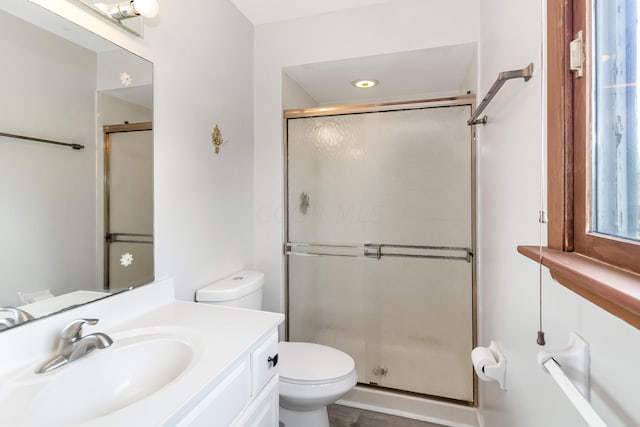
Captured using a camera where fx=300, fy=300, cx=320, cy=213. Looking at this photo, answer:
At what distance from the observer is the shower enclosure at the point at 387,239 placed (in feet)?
6.22

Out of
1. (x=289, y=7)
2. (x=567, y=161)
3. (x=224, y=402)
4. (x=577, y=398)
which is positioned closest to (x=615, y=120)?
(x=567, y=161)

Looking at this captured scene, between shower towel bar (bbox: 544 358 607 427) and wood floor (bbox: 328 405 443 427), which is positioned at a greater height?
shower towel bar (bbox: 544 358 607 427)

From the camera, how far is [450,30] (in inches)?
68.2

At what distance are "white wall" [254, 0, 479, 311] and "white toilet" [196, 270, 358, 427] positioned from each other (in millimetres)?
436

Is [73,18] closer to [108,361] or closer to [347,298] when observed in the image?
[108,361]

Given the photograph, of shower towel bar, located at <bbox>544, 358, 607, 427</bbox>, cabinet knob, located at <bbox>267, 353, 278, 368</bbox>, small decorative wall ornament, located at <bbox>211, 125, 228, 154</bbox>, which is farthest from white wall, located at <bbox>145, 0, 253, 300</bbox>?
shower towel bar, located at <bbox>544, 358, 607, 427</bbox>

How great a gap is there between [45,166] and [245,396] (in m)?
0.95

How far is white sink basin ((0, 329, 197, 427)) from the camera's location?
71 centimetres

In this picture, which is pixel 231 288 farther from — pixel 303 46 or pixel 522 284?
pixel 303 46

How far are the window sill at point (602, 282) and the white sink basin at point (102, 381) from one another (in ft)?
3.15

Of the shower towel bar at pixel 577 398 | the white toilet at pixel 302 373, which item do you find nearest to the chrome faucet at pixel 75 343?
the white toilet at pixel 302 373

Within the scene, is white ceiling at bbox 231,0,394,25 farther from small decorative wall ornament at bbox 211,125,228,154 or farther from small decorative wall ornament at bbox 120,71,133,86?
small decorative wall ornament at bbox 120,71,133,86

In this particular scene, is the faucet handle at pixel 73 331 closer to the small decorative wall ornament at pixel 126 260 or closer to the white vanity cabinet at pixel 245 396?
the small decorative wall ornament at pixel 126 260

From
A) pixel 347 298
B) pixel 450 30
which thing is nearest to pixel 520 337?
pixel 347 298
